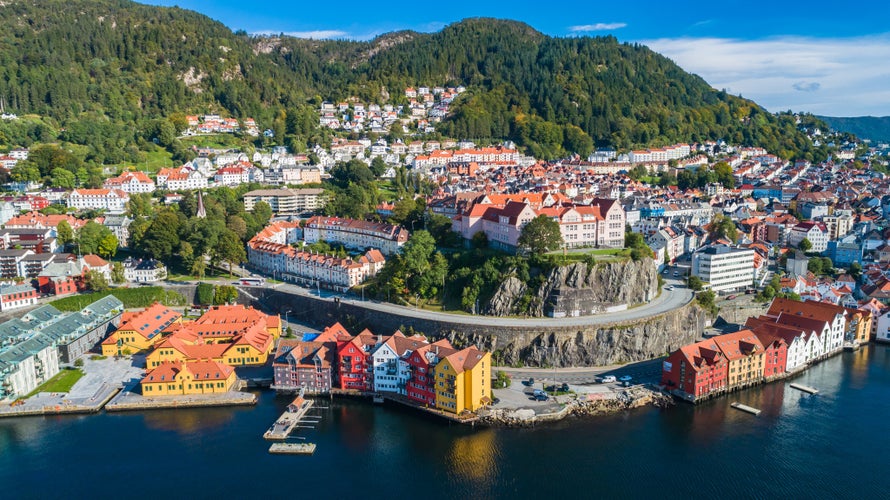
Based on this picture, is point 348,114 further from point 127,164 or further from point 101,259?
point 101,259

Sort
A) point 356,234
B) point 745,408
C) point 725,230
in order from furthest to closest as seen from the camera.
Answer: point 725,230 → point 356,234 → point 745,408

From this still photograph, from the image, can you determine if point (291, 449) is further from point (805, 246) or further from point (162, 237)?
point (805, 246)

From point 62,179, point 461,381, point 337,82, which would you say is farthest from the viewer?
point 337,82

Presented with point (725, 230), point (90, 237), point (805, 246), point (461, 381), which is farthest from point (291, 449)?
point (805, 246)

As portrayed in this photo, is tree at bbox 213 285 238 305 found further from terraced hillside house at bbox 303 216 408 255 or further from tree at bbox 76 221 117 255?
tree at bbox 76 221 117 255

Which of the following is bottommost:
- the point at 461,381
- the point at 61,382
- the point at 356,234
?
the point at 61,382

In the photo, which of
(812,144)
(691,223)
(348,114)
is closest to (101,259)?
(691,223)

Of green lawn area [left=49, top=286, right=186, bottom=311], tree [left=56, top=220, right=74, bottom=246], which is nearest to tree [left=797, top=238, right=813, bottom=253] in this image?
green lawn area [left=49, top=286, right=186, bottom=311]

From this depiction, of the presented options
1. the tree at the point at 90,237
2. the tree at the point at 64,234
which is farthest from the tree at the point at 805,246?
the tree at the point at 64,234
